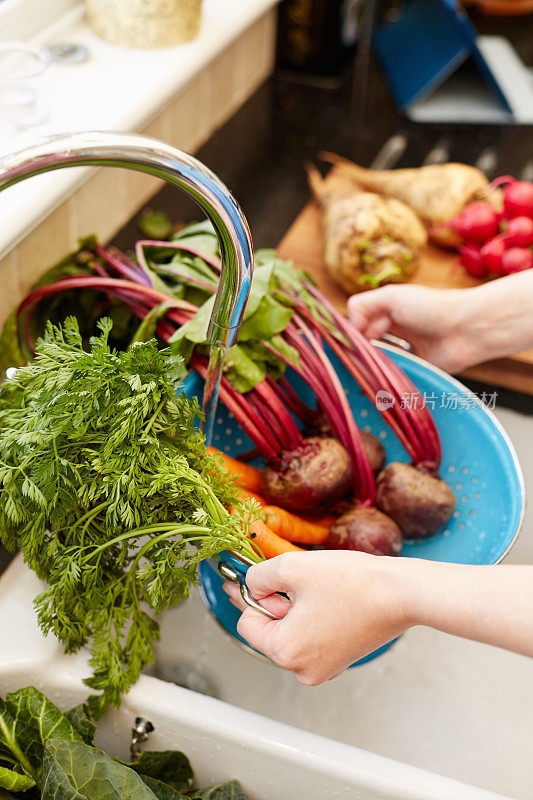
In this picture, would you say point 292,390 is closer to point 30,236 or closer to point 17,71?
point 30,236

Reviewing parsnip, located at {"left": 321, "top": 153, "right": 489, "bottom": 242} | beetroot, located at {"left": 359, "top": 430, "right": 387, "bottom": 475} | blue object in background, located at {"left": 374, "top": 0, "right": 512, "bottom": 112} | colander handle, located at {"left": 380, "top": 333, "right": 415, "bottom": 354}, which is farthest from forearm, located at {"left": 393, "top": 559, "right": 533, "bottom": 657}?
blue object in background, located at {"left": 374, "top": 0, "right": 512, "bottom": 112}

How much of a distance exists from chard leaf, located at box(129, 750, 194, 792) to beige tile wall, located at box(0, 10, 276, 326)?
1.79ft

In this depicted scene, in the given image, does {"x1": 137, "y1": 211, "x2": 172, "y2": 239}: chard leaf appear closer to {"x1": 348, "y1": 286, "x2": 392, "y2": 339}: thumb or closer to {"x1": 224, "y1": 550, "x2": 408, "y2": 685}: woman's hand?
{"x1": 348, "y1": 286, "x2": 392, "y2": 339}: thumb

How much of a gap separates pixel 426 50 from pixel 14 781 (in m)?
1.62

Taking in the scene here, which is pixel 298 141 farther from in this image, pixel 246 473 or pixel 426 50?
pixel 246 473

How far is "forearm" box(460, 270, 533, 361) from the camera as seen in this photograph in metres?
0.97

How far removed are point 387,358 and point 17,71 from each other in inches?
24.1

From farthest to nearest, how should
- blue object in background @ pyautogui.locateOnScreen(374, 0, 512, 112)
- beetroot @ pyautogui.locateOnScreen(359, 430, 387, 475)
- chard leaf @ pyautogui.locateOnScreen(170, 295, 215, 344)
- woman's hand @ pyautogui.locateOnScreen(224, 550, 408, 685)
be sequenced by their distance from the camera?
blue object in background @ pyautogui.locateOnScreen(374, 0, 512, 112), beetroot @ pyautogui.locateOnScreen(359, 430, 387, 475), chard leaf @ pyautogui.locateOnScreen(170, 295, 215, 344), woman's hand @ pyautogui.locateOnScreen(224, 550, 408, 685)

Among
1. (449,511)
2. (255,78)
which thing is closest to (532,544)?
(449,511)

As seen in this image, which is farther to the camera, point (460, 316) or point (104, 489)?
point (460, 316)

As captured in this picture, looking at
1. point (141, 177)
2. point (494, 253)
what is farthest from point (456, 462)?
point (141, 177)

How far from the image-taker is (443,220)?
129cm

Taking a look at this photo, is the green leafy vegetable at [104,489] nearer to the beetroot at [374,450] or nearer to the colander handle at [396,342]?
the beetroot at [374,450]

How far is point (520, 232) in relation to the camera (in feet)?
3.92
